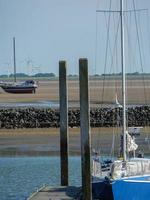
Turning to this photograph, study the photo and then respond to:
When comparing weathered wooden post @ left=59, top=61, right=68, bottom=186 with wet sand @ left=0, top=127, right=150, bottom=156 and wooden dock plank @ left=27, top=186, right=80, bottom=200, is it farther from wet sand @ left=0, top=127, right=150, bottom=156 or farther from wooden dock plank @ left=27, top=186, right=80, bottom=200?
wet sand @ left=0, top=127, right=150, bottom=156

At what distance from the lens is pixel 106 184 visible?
28234 millimetres

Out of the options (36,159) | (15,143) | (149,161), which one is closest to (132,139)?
(149,161)

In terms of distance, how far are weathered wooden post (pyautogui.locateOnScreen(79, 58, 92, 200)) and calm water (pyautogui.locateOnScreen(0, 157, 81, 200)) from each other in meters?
4.58

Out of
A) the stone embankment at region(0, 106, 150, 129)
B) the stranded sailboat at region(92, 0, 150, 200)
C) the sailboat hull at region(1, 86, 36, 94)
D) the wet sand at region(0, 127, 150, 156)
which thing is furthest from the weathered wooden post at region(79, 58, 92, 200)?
the sailboat hull at region(1, 86, 36, 94)

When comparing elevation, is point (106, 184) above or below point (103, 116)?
below

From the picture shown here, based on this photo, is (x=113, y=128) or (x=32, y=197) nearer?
(x=32, y=197)

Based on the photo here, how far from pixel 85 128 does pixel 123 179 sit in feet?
6.56

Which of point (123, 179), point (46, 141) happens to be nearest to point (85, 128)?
point (123, 179)

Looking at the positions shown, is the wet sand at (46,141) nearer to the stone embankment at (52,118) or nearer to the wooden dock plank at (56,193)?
the stone embankment at (52,118)

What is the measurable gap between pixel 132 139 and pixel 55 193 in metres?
3.22

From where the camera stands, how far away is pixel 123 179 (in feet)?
91.2

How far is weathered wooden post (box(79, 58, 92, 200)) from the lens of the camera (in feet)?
91.7

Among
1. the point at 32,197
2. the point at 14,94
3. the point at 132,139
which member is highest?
the point at 14,94

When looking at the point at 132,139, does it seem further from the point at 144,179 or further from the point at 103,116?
the point at 103,116
